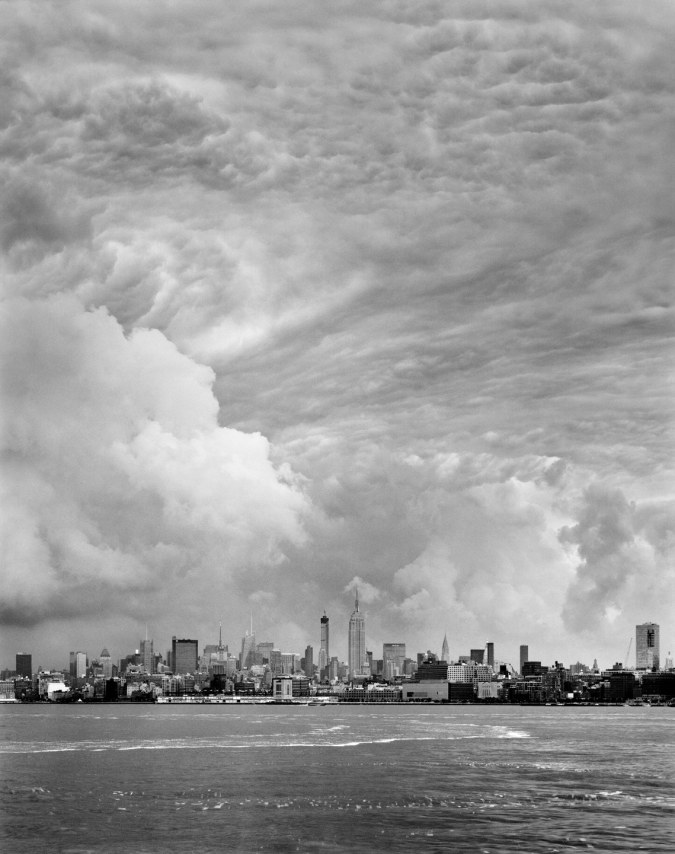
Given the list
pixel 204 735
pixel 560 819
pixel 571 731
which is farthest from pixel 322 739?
pixel 560 819

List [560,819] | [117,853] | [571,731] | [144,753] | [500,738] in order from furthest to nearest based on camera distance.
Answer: [571,731] → [500,738] → [144,753] → [560,819] → [117,853]

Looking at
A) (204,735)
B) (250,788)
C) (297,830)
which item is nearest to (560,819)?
(297,830)

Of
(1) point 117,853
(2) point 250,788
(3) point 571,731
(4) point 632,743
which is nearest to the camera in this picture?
(1) point 117,853

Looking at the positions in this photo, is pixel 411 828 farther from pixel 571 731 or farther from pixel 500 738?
pixel 571 731

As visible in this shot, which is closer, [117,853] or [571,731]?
[117,853]

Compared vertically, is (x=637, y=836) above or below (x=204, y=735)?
above

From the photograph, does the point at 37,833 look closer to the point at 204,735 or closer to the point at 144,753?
the point at 144,753
